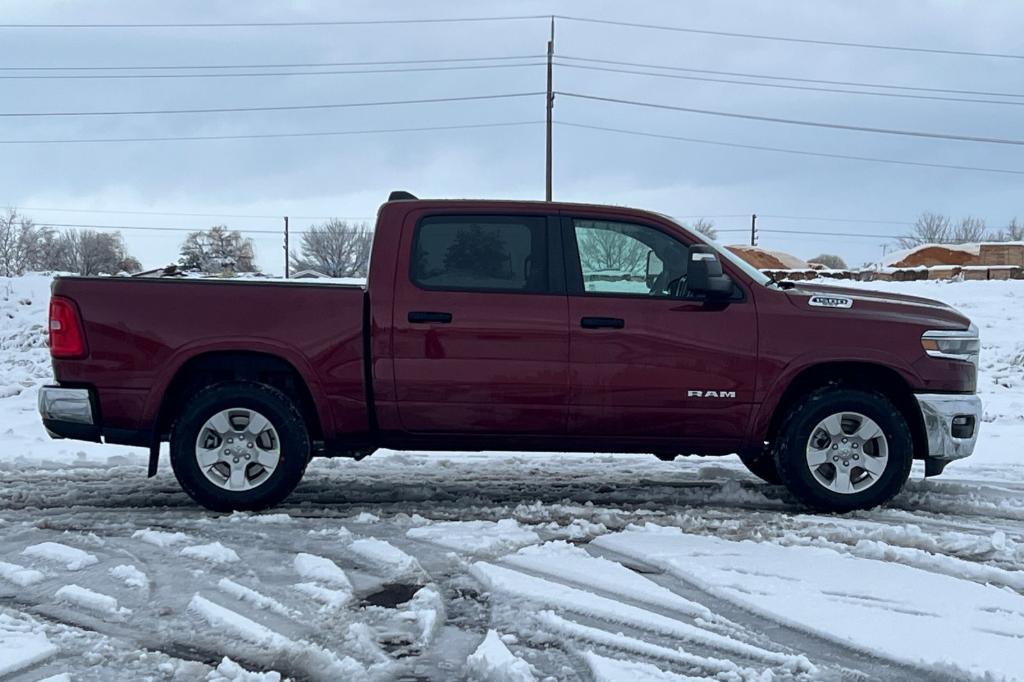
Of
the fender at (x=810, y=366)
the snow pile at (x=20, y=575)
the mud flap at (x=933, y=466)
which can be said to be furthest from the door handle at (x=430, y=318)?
the mud flap at (x=933, y=466)

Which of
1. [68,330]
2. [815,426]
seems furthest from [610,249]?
[68,330]

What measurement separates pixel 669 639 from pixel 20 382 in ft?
36.5

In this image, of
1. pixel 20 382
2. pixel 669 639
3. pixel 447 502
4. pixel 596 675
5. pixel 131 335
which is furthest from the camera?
pixel 20 382

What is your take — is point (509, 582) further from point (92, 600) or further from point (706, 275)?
point (706, 275)

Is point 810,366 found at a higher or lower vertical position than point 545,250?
lower

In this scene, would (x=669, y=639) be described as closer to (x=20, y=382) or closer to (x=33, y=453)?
(x=33, y=453)

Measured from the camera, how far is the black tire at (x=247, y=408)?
18.1 feet

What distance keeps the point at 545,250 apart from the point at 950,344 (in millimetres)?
2708

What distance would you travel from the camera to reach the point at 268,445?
18.3 ft

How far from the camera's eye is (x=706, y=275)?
5.47 metres

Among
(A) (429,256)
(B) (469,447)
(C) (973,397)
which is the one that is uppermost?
(A) (429,256)

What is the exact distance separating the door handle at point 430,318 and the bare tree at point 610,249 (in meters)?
0.96

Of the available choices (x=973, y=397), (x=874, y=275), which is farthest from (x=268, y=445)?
(x=874, y=275)

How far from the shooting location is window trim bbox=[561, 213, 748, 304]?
18.4ft
